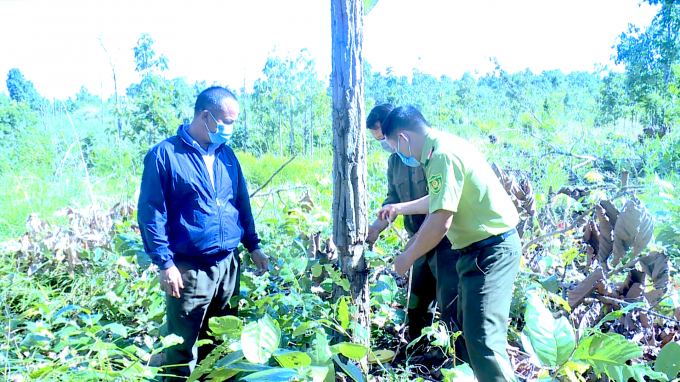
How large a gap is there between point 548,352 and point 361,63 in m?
1.29

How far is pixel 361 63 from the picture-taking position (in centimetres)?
172

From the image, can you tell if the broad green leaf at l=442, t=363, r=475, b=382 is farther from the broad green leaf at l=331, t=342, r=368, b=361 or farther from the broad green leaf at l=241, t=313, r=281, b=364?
the broad green leaf at l=241, t=313, r=281, b=364

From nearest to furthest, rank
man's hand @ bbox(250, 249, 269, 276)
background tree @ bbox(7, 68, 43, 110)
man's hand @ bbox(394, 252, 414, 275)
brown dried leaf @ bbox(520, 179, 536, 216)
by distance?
man's hand @ bbox(394, 252, 414, 275) → man's hand @ bbox(250, 249, 269, 276) → brown dried leaf @ bbox(520, 179, 536, 216) → background tree @ bbox(7, 68, 43, 110)

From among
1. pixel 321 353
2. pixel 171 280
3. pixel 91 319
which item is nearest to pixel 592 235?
pixel 321 353

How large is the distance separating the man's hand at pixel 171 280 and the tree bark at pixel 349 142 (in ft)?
2.48

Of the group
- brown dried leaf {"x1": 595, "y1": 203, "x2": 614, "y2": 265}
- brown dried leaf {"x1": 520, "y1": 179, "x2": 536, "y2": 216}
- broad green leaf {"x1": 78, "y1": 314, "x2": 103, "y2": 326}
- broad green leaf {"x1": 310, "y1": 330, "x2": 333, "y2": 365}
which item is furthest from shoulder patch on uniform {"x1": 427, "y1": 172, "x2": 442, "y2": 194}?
broad green leaf {"x1": 78, "y1": 314, "x2": 103, "y2": 326}

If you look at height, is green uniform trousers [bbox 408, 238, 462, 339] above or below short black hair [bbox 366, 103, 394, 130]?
below

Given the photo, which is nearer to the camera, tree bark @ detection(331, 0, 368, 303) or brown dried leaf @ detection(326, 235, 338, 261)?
tree bark @ detection(331, 0, 368, 303)

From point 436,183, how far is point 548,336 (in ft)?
4.55

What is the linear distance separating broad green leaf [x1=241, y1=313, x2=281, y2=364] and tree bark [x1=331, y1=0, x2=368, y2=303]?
2.56 ft

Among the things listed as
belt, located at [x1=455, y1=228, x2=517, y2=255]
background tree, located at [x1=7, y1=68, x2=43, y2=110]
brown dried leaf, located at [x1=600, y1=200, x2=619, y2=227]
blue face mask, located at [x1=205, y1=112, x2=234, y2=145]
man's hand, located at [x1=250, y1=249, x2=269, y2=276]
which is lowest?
man's hand, located at [x1=250, y1=249, x2=269, y2=276]

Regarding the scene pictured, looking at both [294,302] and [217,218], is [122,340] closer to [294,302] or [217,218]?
[217,218]

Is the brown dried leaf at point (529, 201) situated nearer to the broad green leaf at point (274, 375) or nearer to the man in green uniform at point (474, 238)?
the man in green uniform at point (474, 238)

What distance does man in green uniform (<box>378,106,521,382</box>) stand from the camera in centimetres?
203
